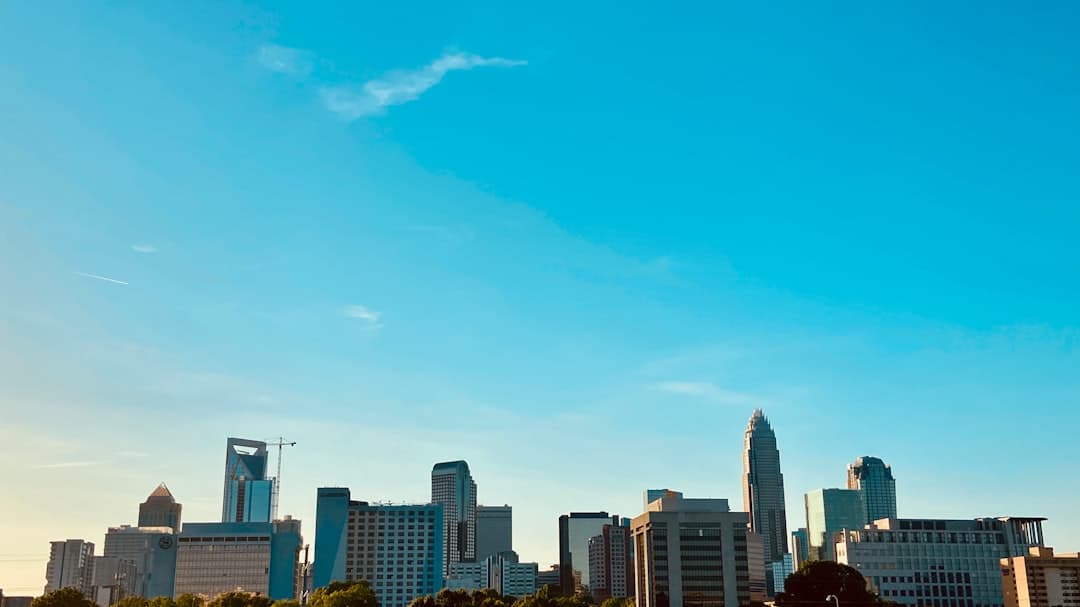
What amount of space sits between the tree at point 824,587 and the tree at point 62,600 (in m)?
119

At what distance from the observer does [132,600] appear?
569 feet

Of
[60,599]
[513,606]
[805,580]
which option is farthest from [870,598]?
[60,599]

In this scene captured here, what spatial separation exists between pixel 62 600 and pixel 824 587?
130858 millimetres

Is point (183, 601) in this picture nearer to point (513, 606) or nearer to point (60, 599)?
point (60, 599)

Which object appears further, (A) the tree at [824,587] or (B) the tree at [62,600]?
(A) the tree at [824,587]

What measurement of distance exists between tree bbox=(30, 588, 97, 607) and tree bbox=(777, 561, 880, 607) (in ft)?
391

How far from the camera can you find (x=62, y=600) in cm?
15338

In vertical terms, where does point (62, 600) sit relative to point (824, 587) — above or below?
below

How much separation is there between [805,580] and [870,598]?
13134mm

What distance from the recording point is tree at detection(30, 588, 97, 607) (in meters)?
149

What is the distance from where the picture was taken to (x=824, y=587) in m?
184

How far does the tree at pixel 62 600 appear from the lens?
149 metres

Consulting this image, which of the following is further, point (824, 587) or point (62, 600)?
point (824, 587)

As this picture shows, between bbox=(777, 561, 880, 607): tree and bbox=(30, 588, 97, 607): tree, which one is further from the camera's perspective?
bbox=(777, 561, 880, 607): tree
